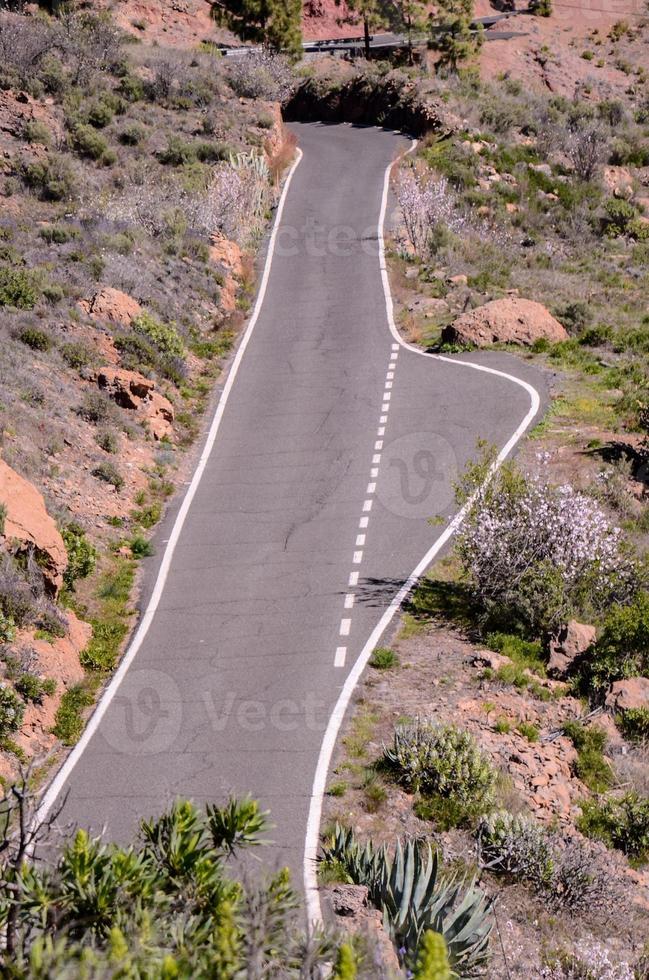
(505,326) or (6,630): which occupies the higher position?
(505,326)

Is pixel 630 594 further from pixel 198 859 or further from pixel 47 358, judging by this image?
pixel 47 358

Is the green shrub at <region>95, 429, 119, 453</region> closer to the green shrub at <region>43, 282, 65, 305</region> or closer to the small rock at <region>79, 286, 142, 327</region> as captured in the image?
the small rock at <region>79, 286, 142, 327</region>

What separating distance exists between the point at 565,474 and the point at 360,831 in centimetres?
1084

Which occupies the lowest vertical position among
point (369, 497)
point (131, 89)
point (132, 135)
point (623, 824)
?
point (623, 824)

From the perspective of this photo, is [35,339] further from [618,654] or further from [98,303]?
[618,654]

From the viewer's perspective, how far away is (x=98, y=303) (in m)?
26.6

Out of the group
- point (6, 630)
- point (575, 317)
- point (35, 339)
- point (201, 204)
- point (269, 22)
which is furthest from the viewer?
point (269, 22)

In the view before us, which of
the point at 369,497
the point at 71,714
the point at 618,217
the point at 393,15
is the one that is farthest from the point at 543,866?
the point at 393,15

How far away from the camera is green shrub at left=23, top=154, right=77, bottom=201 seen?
33.8 meters

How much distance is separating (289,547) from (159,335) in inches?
390

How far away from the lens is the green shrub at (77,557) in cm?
1791

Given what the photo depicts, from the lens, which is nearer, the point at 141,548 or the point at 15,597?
the point at 15,597

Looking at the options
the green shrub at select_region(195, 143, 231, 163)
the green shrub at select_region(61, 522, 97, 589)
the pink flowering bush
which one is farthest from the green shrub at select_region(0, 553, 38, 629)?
the green shrub at select_region(195, 143, 231, 163)

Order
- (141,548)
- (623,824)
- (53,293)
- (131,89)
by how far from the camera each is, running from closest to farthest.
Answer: (623,824) < (141,548) < (53,293) < (131,89)
